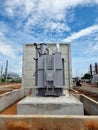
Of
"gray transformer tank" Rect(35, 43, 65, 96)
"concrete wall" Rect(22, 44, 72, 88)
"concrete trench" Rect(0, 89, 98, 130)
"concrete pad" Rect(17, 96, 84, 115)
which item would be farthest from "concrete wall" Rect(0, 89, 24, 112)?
"concrete trench" Rect(0, 89, 98, 130)

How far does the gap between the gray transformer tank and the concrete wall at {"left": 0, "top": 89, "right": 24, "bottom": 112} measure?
2418 mm

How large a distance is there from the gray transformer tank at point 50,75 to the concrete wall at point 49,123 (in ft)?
15.8

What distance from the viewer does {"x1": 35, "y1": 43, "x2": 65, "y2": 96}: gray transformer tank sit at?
10.7m

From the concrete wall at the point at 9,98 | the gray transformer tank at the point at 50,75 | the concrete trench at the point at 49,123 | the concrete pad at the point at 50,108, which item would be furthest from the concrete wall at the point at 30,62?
the concrete trench at the point at 49,123

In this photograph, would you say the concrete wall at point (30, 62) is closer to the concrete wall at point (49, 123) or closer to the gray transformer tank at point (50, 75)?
the gray transformer tank at point (50, 75)

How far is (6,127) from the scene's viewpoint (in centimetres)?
595

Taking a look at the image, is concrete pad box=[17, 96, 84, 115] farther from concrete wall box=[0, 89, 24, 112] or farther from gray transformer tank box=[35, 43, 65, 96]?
concrete wall box=[0, 89, 24, 112]

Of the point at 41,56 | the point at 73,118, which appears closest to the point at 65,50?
the point at 41,56

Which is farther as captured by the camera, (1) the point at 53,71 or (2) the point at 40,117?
(1) the point at 53,71

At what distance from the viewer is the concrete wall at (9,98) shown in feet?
38.5

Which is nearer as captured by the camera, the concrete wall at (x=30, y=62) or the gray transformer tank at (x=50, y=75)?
the gray transformer tank at (x=50, y=75)

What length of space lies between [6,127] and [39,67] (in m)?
5.52

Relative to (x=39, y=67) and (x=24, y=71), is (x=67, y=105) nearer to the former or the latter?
(x=39, y=67)

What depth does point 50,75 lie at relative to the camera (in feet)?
35.3
